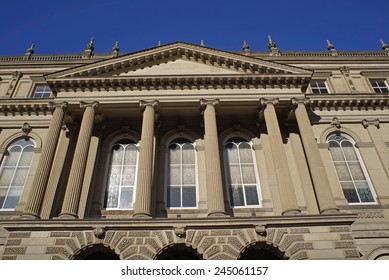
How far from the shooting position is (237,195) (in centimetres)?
1820

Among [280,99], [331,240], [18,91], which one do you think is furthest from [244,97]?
[18,91]

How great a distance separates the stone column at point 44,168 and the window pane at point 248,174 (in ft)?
35.8

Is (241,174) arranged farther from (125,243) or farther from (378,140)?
(378,140)

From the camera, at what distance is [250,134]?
814 inches

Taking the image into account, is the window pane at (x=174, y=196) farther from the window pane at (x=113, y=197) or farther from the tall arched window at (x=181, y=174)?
the window pane at (x=113, y=197)

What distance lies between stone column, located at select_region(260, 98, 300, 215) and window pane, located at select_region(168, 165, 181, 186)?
Answer: 5706 mm

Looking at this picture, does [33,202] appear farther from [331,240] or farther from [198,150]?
[331,240]

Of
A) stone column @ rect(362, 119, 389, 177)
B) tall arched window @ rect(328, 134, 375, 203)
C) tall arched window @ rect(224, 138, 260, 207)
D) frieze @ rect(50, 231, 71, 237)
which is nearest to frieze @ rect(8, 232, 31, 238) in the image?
frieze @ rect(50, 231, 71, 237)

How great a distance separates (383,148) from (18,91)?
26.1 m

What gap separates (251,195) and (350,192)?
606 cm

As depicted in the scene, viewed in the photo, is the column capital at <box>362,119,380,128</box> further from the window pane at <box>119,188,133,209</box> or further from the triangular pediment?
the window pane at <box>119,188,133,209</box>

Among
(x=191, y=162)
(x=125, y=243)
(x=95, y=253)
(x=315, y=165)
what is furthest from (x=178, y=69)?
(x=95, y=253)

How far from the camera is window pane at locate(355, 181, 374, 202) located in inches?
731

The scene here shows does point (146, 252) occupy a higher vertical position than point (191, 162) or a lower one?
lower
